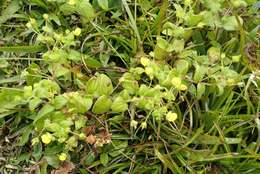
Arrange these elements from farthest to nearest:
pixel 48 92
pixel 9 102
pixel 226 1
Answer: pixel 226 1, pixel 9 102, pixel 48 92

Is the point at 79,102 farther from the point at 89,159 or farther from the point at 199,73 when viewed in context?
the point at 199,73

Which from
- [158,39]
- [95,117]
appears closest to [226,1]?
[158,39]

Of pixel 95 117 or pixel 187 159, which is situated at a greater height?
pixel 95 117

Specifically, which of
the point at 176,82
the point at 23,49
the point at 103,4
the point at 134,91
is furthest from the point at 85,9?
the point at 176,82

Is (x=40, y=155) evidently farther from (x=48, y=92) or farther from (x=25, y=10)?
(x=25, y=10)

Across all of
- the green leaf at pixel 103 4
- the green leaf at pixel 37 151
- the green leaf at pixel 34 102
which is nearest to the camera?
the green leaf at pixel 34 102

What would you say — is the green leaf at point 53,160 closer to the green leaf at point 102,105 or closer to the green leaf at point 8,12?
the green leaf at point 102,105

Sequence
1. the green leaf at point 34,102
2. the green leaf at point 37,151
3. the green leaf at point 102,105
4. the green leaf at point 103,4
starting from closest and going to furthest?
the green leaf at point 34,102
the green leaf at point 102,105
the green leaf at point 37,151
the green leaf at point 103,4

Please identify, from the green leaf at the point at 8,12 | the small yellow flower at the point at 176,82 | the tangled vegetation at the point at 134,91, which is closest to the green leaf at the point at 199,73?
the tangled vegetation at the point at 134,91
